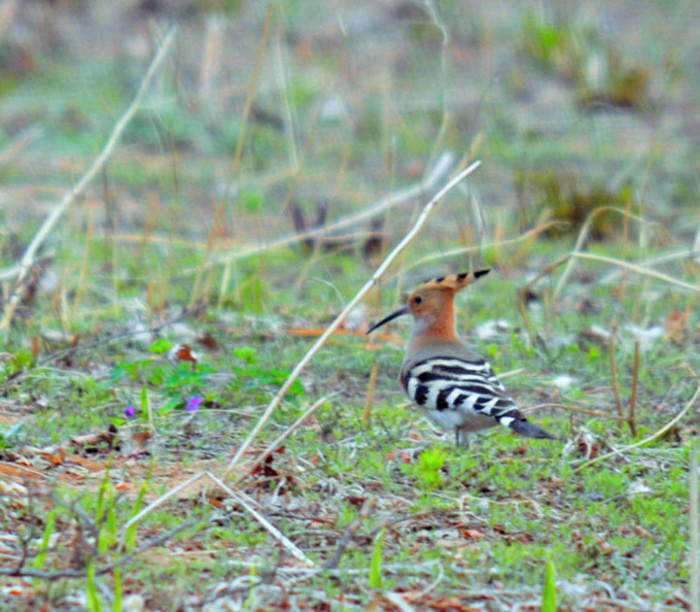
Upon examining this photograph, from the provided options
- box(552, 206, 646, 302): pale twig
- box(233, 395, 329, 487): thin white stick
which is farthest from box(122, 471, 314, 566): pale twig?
box(552, 206, 646, 302): pale twig

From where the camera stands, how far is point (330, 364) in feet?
19.0

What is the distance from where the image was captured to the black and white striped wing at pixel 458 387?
14.1 feet

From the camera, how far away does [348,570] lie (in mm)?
3322

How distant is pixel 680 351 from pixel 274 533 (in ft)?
10.5

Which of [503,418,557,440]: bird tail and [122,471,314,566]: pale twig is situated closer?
[122,471,314,566]: pale twig

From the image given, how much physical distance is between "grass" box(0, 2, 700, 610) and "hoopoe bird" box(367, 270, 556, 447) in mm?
167

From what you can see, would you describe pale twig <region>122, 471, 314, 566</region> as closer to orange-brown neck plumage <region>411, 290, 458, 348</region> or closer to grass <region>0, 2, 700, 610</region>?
grass <region>0, 2, 700, 610</region>

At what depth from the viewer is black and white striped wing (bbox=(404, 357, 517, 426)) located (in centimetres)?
429

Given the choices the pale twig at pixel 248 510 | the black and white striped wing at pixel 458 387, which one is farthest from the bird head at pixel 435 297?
the pale twig at pixel 248 510

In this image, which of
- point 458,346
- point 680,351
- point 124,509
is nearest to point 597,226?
point 680,351

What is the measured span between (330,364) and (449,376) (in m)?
1.28

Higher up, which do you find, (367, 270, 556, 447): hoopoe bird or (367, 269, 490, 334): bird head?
(367, 269, 490, 334): bird head

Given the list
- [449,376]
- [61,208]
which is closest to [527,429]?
[449,376]

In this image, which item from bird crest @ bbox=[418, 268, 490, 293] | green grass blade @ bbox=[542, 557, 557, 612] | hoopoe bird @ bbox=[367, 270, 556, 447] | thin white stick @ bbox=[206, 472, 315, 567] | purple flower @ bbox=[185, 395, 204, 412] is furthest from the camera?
bird crest @ bbox=[418, 268, 490, 293]
